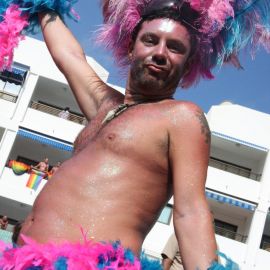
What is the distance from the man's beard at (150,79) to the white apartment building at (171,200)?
15.5m

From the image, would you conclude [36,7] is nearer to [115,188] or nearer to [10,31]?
[10,31]

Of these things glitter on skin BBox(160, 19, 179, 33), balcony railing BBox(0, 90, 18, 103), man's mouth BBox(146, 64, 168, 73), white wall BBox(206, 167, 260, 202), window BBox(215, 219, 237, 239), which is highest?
balcony railing BBox(0, 90, 18, 103)

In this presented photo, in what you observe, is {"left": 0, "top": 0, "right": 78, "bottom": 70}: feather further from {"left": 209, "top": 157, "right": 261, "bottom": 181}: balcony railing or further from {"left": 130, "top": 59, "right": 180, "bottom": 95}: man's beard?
{"left": 209, "top": 157, "right": 261, "bottom": 181}: balcony railing

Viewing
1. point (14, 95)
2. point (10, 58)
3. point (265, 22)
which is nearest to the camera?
point (265, 22)

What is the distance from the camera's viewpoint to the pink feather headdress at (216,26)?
2.08m

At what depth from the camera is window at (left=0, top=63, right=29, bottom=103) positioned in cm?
1891

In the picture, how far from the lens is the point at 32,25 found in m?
2.47

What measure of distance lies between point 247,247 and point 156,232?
3.22 meters

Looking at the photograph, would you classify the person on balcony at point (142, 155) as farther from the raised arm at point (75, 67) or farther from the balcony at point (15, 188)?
the balcony at point (15, 188)

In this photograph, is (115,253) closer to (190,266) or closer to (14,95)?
(190,266)

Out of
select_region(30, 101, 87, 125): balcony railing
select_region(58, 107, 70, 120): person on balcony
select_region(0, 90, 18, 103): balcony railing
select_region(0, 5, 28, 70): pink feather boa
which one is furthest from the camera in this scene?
select_region(30, 101, 87, 125): balcony railing

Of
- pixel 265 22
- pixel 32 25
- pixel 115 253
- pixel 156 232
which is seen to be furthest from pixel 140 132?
pixel 156 232

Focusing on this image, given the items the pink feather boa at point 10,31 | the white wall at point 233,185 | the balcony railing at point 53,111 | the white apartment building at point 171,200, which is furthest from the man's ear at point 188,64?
the balcony railing at point 53,111

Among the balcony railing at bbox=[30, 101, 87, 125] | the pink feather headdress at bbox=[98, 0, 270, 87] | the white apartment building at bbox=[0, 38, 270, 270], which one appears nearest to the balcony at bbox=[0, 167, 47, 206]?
the white apartment building at bbox=[0, 38, 270, 270]
